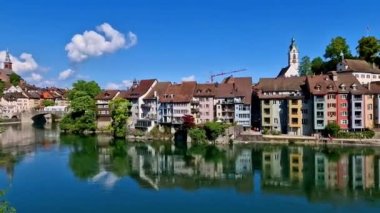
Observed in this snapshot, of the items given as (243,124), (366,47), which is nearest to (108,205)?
(243,124)

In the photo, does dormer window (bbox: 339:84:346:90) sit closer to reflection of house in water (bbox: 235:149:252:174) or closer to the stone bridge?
reflection of house in water (bbox: 235:149:252:174)

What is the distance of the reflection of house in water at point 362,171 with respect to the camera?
3494 centimetres

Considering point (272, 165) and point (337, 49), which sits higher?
point (337, 49)

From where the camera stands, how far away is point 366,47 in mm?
70688

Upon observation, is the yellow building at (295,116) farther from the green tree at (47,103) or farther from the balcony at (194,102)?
the green tree at (47,103)

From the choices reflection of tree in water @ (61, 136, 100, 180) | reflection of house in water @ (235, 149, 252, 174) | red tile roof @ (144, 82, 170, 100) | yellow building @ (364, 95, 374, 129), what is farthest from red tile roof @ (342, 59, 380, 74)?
reflection of tree in water @ (61, 136, 100, 180)

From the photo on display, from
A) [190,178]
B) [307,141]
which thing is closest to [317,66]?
[307,141]

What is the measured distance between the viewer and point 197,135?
2320 inches

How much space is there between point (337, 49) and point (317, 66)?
533 cm

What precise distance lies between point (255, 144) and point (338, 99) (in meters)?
12.6

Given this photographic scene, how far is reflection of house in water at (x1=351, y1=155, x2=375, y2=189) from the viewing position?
34.9 meters

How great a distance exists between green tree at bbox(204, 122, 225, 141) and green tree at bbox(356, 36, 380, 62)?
28.7m

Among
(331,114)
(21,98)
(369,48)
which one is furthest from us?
(21,98)

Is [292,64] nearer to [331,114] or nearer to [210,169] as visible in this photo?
[331,114]
